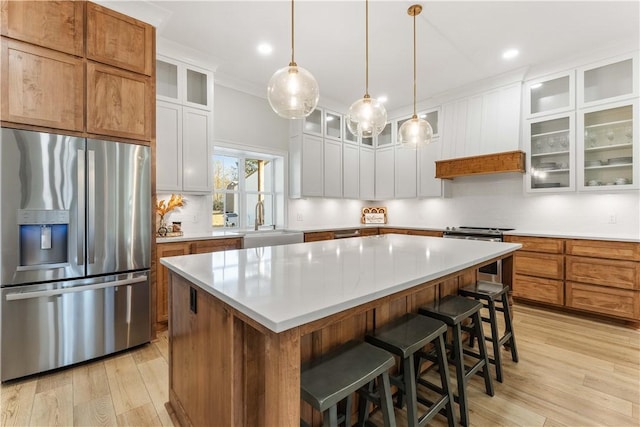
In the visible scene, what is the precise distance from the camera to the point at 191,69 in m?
3.52

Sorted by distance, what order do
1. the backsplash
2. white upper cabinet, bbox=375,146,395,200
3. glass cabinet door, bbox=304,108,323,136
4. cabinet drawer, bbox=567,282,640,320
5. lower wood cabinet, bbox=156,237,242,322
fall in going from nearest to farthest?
1. lower wood cabinet, bbox=156,237,242,322
2. cabinet drawer, bbox=567,282,640,320
3. the backsplash
4. glass cabinet door, bbox=304,108,323,136
5. white upper cabinet, bbox=375,146,395,200

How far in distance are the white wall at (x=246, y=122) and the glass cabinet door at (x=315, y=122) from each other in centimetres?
35

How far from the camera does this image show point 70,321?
228cm

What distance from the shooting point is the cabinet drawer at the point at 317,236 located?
4.35 meters

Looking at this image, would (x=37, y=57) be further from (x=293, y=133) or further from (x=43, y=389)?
(x=293, y=133)

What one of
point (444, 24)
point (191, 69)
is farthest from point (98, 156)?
point (444, 24)

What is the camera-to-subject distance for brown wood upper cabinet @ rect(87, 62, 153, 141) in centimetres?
243

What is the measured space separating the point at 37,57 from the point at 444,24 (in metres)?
3.47

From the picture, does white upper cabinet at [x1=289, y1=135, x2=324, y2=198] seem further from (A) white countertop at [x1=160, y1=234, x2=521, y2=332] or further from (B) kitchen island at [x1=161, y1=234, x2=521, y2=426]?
(B) kitchen island at [x1=161, y1=234, x2=521, y2=426]

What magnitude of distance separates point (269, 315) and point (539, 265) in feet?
12.9

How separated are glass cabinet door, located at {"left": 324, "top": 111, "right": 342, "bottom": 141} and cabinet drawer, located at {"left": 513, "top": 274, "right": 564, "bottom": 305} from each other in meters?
3.42

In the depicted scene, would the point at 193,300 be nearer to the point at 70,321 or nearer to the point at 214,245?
the point at 70,321

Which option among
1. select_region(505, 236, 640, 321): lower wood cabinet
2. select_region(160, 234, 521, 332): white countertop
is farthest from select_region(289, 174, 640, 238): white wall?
select_region(160, 234, 521, 332): white countertop

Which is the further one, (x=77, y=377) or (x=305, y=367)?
(x=77, y=377)
